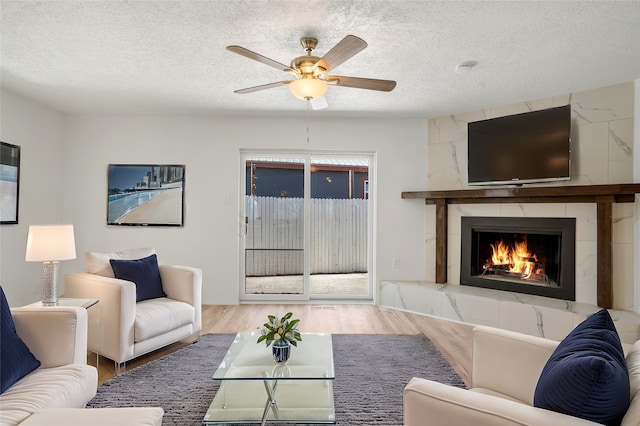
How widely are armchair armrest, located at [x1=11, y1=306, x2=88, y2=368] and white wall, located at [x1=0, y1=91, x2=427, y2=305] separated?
2.88 metres

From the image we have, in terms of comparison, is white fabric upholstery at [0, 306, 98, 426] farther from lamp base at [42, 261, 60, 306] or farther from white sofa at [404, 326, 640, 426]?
white sofa at [404, 326, 640, 426]

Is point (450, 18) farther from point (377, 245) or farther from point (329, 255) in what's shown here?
point (329, 255)

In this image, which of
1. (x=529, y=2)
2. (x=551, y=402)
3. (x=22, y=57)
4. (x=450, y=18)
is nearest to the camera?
(x=551, y=402)

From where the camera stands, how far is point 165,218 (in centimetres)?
486

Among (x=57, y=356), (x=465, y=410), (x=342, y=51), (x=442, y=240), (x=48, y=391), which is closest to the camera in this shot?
(x=465, y=410)

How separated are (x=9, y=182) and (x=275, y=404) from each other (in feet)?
12.4

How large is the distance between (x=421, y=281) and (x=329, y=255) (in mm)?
1223

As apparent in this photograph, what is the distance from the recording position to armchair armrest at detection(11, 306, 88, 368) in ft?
6.35

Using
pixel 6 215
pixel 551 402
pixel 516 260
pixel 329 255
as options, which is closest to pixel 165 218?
pixel 6 215

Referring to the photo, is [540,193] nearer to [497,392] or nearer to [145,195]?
[497,392]

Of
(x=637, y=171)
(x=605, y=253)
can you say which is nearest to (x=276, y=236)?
(x=605, y=253)

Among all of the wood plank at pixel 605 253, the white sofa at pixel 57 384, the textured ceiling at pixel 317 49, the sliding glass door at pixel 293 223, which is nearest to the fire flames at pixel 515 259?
the wood plank at pixel 605 253

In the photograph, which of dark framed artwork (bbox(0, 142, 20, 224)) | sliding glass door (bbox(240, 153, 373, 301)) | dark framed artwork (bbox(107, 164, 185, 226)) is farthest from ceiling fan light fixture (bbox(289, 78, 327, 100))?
dark framed artwork (bbox(0, 142, 20, 224))

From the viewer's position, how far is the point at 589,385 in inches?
43.3
